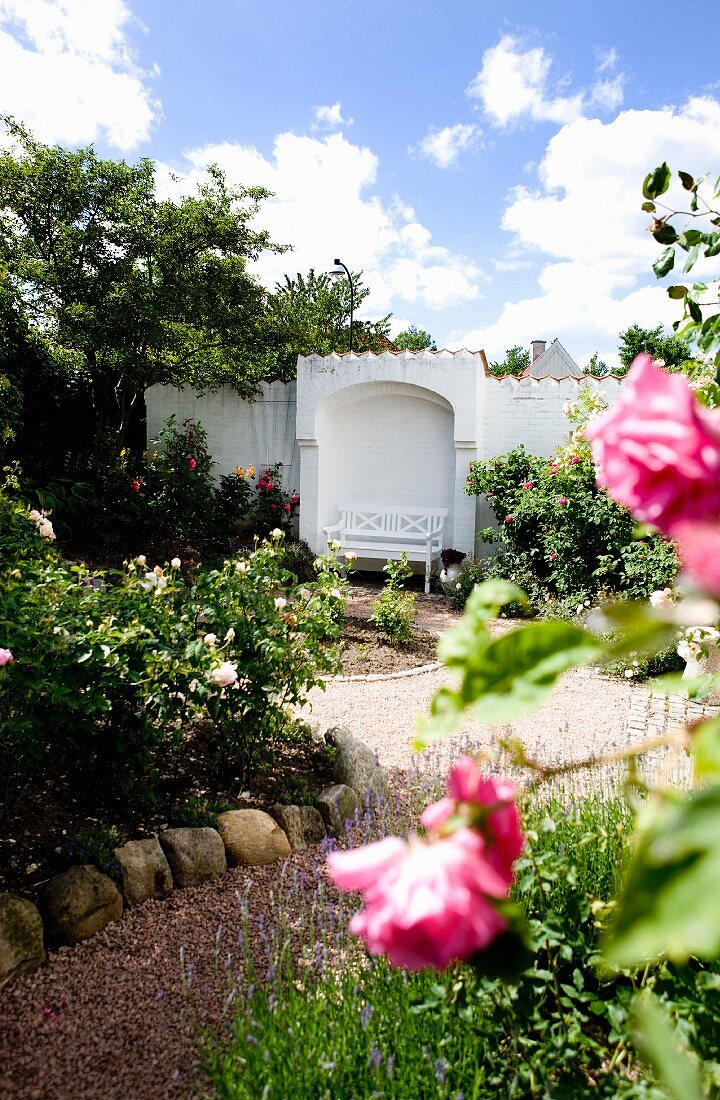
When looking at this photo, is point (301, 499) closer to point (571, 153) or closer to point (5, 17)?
point (571, 153)

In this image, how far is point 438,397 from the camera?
30.3 feet

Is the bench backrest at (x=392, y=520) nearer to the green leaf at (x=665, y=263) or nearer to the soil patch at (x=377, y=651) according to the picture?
the soil patch at (x=377, y=651)

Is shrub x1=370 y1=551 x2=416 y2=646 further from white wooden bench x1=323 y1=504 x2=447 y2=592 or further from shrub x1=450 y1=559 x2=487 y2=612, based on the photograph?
white wooden bench x1=323 y1=504 x2=447 y2=592

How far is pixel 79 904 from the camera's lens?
222cm

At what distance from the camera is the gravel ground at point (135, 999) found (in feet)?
5.62

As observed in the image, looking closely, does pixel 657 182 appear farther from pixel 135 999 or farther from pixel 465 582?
pixel 465 582

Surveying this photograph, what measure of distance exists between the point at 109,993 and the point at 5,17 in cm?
776

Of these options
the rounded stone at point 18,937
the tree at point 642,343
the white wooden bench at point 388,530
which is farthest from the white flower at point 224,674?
the tree at point 642,343

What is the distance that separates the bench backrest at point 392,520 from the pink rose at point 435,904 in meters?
8.68

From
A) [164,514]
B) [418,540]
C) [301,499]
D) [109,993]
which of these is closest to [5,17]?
[164,514]

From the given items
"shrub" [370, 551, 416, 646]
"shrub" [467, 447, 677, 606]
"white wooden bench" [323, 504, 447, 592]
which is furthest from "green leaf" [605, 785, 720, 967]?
"white wooden bench" [323, 504, 447, 592]

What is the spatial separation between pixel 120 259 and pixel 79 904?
8406mm

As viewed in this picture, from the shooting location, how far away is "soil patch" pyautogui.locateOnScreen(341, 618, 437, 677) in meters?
5.87

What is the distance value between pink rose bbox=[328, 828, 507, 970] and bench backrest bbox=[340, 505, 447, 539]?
342 inches
